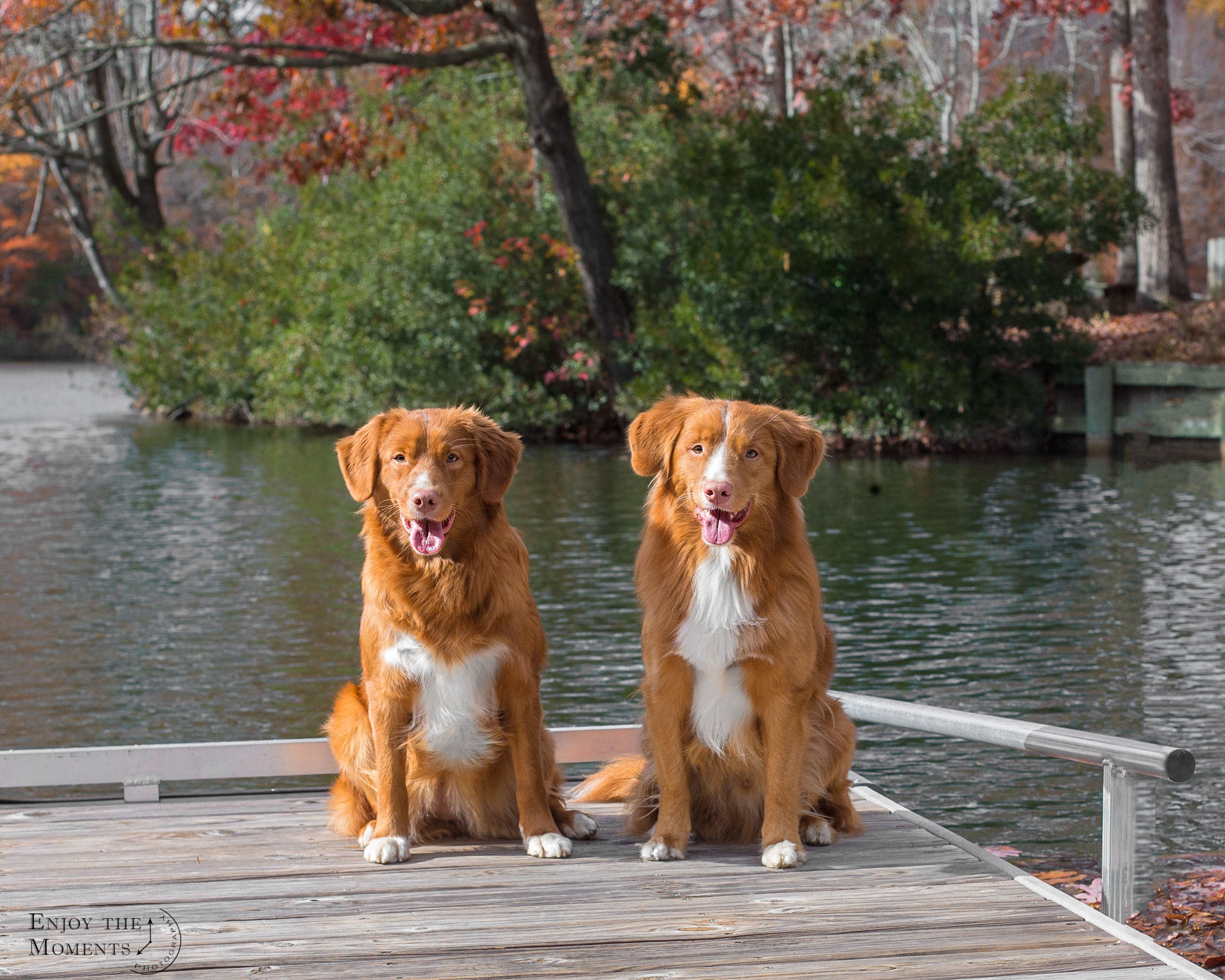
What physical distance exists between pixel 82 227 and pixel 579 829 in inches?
1316

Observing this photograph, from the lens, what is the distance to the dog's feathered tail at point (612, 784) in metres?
4.93

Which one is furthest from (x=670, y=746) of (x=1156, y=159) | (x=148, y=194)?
(x=148, y=194)

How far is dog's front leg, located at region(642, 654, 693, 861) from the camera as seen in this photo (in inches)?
161

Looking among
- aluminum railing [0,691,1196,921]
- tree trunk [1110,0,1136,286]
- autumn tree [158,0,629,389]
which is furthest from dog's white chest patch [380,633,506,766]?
tree trunk [1110,0,1136,286]

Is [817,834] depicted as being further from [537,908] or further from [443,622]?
[443,622]

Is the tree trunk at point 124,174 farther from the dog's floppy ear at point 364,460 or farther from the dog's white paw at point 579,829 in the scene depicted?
the dog's white paw at point 579,829

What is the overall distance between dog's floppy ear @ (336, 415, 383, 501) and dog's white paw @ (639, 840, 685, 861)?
1318 mm

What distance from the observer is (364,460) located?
420 centimetres

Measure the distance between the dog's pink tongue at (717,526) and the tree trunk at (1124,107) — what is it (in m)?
23.8

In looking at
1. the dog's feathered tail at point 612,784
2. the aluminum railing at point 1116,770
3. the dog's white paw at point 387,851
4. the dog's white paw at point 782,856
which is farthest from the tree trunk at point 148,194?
the aluminum railing at point 1116,770

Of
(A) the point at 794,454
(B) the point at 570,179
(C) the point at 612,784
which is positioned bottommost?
(C) the point at 612,784

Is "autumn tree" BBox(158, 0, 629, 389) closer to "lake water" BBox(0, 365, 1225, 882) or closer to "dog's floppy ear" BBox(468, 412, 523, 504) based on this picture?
"lake water" BBox(0, 365, 1225, 882)

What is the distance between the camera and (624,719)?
789cm

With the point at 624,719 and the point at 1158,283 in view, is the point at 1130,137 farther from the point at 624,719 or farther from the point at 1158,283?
the point at 624,719
